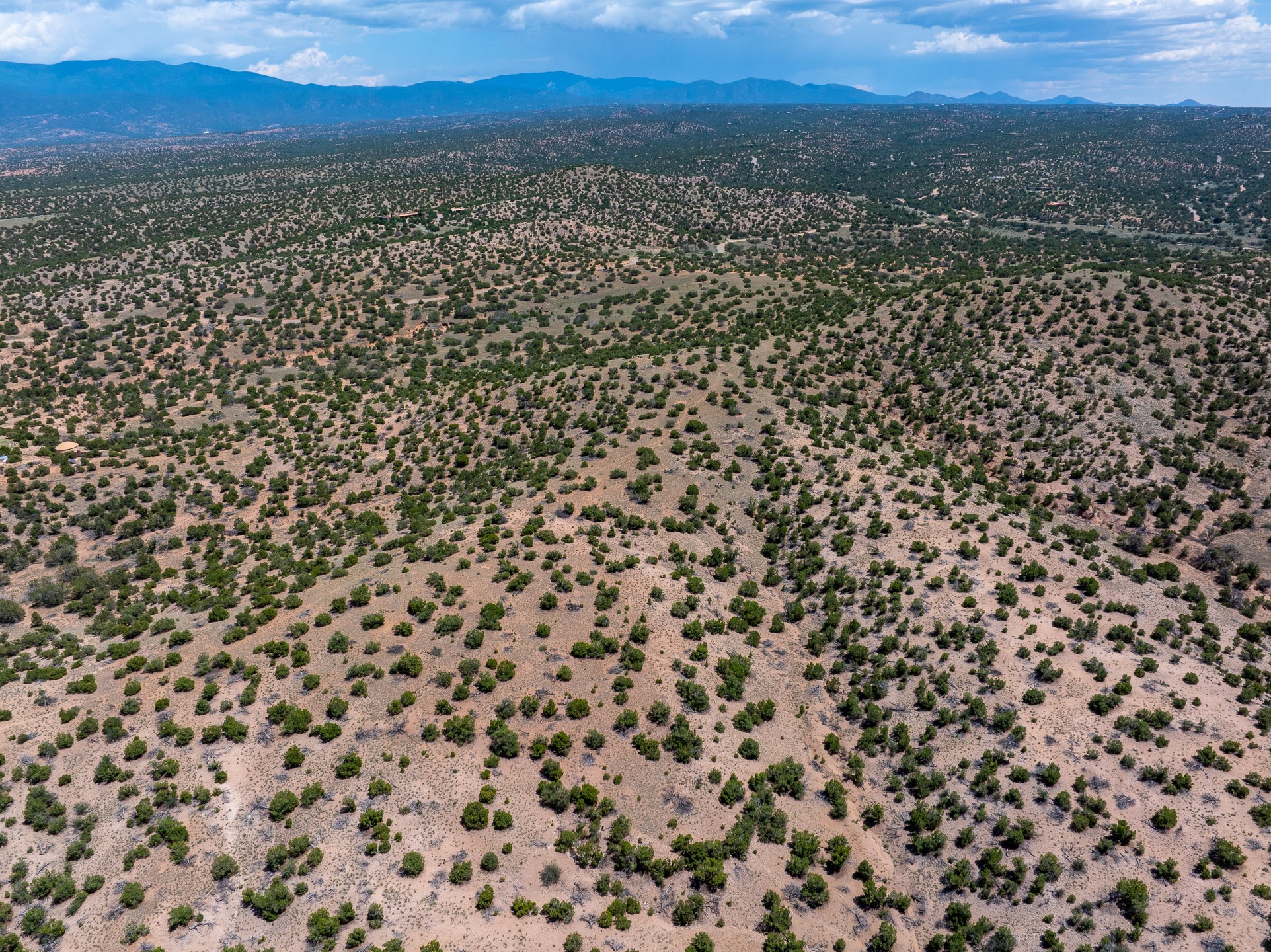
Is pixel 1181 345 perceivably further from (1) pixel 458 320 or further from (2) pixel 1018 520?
(1) pixel 458 320

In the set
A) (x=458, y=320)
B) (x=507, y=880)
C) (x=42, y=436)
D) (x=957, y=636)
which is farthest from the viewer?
(x=458, y=320)

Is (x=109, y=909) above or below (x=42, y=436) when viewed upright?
below

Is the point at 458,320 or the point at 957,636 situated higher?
the point at 458,320

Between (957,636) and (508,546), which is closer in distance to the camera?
(957,636)

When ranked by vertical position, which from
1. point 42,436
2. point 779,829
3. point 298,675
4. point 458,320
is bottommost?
point 779,829

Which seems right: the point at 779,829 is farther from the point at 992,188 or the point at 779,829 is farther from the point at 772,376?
the point at 992,188

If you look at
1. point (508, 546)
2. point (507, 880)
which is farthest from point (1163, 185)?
point (507, 880)

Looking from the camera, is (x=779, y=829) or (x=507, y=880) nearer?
(x=507, y=880)

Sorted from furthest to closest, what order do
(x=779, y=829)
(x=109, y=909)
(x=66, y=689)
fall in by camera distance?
1. (x=66, y=689)
2. (x=779, y=829)
3. (x=109, y=909)

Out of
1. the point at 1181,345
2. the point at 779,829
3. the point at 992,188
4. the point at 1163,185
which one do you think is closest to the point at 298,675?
the point at 779,829
